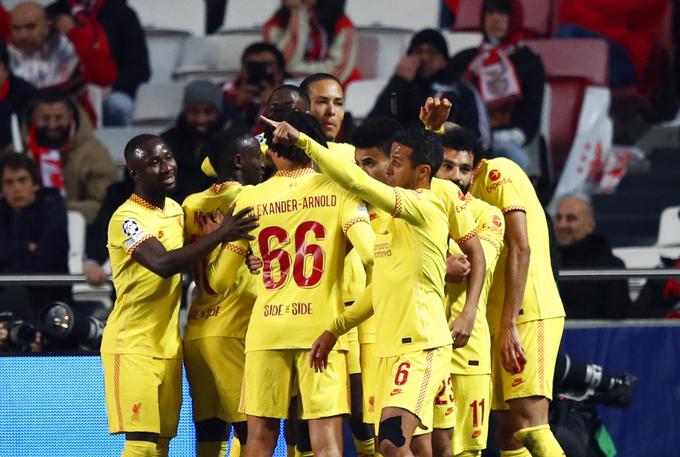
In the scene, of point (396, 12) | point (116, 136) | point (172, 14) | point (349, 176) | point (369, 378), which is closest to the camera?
point (349, 176)

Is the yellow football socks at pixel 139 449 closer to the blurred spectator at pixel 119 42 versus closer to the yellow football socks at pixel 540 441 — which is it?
the yellow football socks at pixel 540 441

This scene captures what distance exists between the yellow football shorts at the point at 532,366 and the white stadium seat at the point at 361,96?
5.15m

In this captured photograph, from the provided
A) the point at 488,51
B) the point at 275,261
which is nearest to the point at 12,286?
the point at 275,261

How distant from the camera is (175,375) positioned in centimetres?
893

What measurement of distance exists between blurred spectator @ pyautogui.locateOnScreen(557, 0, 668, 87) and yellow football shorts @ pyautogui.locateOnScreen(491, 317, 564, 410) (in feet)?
20.6

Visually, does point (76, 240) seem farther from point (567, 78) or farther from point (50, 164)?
point (567, 78)

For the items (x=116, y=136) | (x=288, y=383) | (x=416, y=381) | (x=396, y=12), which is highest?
(x=396, y=12)

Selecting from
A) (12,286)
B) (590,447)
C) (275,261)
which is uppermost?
(275,261)

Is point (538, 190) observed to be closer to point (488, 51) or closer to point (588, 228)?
point (588, 228)

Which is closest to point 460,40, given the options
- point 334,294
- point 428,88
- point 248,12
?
point 248,12

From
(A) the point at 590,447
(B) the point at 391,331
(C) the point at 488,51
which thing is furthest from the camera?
(C) the point at 488,51

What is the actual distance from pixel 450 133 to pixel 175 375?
6.31 feet

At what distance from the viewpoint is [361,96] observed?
14.3 m

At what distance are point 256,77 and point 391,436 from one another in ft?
19.9
